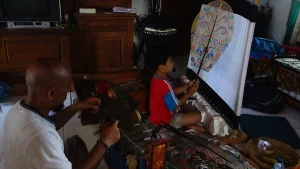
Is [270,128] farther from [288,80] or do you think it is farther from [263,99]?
[288,80]

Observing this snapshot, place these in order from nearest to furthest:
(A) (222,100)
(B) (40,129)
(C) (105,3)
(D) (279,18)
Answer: (B) (40,129) → (A) (222,100) → (C) (105,3) → (D) (279,18)

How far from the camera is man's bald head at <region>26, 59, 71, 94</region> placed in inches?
48.1

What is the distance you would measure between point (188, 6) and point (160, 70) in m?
2.43

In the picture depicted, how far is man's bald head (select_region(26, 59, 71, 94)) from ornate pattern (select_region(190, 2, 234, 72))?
1481mm

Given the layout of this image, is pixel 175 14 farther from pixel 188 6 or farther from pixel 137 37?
pixel 137 37

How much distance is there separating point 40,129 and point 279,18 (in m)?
3.92

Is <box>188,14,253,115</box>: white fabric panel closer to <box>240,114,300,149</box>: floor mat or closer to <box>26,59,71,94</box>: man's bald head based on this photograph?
<box>240,114,300,149</box>: floor mat

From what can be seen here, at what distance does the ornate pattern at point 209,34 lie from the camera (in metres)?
2.35

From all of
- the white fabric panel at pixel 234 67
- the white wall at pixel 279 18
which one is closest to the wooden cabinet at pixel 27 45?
the white fabric panel at pixel 234 67

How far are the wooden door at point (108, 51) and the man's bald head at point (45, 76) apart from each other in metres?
2.34

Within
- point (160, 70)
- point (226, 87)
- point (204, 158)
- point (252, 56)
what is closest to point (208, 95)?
point (226, 87)

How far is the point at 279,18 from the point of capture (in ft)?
13.7

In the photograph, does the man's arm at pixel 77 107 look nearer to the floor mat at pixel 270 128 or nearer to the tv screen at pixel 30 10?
the floor mat at pixel 270 128

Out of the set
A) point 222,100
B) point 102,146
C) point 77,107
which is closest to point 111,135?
point 102,146
